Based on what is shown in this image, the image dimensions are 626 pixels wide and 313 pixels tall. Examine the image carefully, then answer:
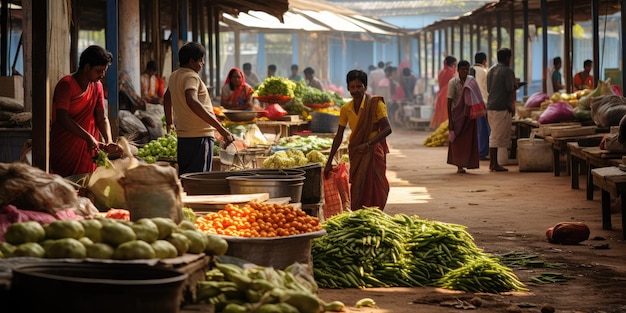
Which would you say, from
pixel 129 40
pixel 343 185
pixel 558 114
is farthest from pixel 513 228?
A: pixel 129 40

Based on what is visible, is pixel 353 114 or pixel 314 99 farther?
pixel 314 99

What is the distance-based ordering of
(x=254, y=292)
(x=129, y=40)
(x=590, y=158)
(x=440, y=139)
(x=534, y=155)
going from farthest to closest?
(x=440, y=139) → (x=534, y=155) → (x=129, y=40) → (x=590, y=158) → (x=254, y=292)

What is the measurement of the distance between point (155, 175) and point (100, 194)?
1193mm

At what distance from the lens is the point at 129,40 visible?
15797mm

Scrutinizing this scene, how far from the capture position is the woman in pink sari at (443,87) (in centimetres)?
2528

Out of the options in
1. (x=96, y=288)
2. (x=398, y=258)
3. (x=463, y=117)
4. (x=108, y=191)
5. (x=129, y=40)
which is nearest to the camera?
(x=96, y=288)

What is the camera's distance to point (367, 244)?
7.48 meters

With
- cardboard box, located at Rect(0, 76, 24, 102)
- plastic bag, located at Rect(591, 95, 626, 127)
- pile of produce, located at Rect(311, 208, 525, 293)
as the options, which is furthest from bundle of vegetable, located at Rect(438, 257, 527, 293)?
plastic bag, located at Rect(591, 95, 626, 127)

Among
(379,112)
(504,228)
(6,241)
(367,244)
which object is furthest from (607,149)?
(6,241)

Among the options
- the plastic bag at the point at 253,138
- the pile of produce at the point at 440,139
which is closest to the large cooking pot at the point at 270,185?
the plastic bag at the point at 253,138

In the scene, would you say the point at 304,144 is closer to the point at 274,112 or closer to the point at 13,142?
the point at 274,112

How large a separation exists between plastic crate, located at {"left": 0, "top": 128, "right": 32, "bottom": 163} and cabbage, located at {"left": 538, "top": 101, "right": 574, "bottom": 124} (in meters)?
8.95

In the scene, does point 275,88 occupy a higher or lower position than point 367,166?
higher

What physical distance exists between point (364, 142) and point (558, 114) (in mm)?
7333
